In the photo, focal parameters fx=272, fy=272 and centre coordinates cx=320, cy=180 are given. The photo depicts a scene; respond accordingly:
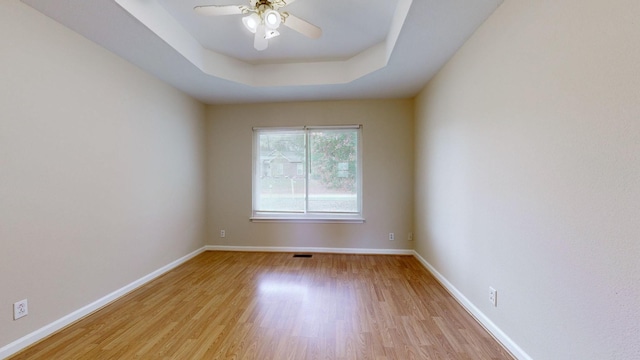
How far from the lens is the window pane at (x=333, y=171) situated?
432cm

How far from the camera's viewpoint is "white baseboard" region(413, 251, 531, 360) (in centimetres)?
177

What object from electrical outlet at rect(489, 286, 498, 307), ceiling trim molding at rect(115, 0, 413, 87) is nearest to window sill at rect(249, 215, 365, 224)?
ceiling trim molding at rect(115, 0, 413, 87)

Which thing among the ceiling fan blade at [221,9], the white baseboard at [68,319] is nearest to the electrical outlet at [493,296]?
the ceiling fan blade at [221,9]

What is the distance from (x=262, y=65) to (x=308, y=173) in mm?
1719

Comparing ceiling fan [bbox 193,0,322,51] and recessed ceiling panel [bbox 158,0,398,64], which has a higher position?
recessed ceiling panel [bbox 158,0,398,64]

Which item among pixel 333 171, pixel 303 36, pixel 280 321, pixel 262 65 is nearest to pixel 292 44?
pixel 303 36

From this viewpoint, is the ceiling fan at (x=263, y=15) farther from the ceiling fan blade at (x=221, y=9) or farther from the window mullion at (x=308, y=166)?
the window mullion at (x=308, y=166)

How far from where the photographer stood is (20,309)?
6.19 ft

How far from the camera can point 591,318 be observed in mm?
1271

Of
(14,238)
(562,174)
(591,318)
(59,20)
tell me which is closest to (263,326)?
(14,238)

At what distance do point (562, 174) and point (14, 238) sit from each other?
3.43 meters

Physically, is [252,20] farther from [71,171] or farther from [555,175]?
[555,175]

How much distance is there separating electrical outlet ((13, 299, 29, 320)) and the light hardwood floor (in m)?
0.25

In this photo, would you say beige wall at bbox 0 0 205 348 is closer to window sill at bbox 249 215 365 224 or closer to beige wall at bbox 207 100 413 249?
beige wall at bbox 207 100 413 249
